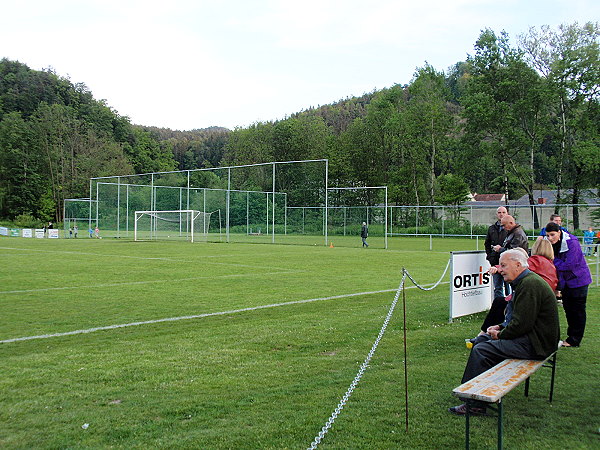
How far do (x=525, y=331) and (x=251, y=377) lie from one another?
2.87 meters

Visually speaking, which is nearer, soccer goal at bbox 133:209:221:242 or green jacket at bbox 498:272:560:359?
green jacket at bbox 498:272:560:359

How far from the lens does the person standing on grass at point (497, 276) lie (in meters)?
8.53

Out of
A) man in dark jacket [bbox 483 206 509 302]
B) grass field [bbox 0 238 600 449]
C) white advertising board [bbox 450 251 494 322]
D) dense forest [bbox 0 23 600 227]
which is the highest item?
dense forest [bbox 0 23 600 227]

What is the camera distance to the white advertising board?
9.62m

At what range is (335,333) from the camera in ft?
27.4

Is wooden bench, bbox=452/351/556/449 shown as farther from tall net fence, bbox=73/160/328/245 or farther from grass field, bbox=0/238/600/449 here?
tall net fence, bbox=73/160/328/245

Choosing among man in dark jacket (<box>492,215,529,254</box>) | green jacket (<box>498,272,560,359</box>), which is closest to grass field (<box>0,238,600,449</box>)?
green jacket (<box>498,272,560,359</box>)

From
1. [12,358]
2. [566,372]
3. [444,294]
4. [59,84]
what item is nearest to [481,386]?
[566,372]

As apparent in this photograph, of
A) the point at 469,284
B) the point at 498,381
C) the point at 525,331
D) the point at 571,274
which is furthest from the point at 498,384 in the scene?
the point at 469,284

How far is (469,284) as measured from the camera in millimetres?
10133

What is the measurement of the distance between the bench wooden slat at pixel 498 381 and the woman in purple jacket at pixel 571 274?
3.18 meters

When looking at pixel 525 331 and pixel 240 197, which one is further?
pixel 240 197

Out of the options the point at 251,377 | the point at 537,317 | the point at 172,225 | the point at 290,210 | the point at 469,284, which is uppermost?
the point at 290,210

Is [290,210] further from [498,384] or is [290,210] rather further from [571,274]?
[498,384]
